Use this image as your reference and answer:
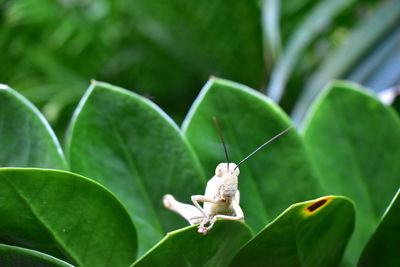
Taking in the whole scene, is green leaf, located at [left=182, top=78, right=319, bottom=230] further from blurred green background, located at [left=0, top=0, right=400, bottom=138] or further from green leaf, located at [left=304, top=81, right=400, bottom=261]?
blurred green background, located at [left=0, top=0, right=400, bottom=138]

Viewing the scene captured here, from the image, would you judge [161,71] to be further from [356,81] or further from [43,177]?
[43,177]

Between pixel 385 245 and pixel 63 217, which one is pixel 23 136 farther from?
pixel 385 245

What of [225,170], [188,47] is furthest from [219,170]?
[188,47]

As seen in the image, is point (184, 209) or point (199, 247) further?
point (184, 209)

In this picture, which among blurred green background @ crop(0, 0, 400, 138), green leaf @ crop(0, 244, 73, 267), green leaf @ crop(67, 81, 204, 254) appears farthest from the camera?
blurred green background @ crop(0, 0, 400, 138)

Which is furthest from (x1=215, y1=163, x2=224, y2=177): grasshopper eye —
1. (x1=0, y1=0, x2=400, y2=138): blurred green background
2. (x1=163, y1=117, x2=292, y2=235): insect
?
(x1=0, y1=0, x2=400, y2=138): blurred green background

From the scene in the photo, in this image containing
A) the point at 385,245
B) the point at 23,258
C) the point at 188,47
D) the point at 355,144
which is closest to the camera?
the point at 23,258

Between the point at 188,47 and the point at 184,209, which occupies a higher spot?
the point at 188,47

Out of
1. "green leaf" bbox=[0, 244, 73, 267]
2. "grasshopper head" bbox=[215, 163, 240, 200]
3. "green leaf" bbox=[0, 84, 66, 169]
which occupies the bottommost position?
"green leaf" bbox=[0, 244, 73, 267]
